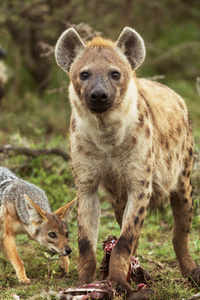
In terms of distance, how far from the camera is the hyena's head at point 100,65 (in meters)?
3.63

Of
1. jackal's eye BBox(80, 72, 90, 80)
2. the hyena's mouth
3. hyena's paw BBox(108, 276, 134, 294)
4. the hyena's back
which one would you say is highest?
jackal's eye BBox(80, 72, 90, 80)

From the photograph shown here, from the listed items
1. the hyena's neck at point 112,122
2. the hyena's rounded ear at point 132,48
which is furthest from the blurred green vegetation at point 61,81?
the hyena's rounded ear at point 132,48

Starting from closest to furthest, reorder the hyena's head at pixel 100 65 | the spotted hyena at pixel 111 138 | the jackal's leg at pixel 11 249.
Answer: the hyena's head at pixel 100 65
the spotted hyena at pixel 111 138
the jackal's leg at pixel 11 249

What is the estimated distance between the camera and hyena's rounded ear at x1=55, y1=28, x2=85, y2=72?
4047mm

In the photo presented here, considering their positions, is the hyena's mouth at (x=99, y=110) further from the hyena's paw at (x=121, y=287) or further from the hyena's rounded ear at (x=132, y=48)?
the hyena's paw at (x=121, y=287)

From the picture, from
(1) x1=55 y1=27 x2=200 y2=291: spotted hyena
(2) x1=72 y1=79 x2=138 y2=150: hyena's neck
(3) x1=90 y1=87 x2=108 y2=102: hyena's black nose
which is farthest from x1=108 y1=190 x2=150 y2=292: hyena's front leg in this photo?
(3) x1=90 y1=87 x2=108 y2=102: hyena's black nose

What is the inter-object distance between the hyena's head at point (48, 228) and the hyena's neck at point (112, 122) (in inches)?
35.9

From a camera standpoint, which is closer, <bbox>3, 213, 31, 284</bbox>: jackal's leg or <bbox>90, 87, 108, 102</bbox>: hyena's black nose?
<bbox>90, 87, 108, 102</bbox>: hyena's black nose

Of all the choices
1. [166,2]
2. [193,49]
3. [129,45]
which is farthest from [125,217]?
[166,2]

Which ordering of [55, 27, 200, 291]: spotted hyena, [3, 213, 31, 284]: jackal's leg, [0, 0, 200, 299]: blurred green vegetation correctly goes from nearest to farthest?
[55, 27, 200, 291]: spotted hyena
[3, 213, 31, 284]: jackal's leg
[0, 0, 200, 299]: blurred green vegetation

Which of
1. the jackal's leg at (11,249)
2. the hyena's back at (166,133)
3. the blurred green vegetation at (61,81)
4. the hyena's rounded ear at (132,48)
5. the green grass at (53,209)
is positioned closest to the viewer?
the hyena's rounded ear at (132,48)

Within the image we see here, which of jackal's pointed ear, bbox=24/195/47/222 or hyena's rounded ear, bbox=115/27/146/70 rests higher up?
hyena's rounded ear, bbox=115/27/146/70

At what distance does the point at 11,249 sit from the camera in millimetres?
4648

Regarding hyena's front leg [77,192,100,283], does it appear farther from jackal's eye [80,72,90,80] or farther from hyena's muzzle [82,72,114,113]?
jackal's eye [80,72,90,80]
